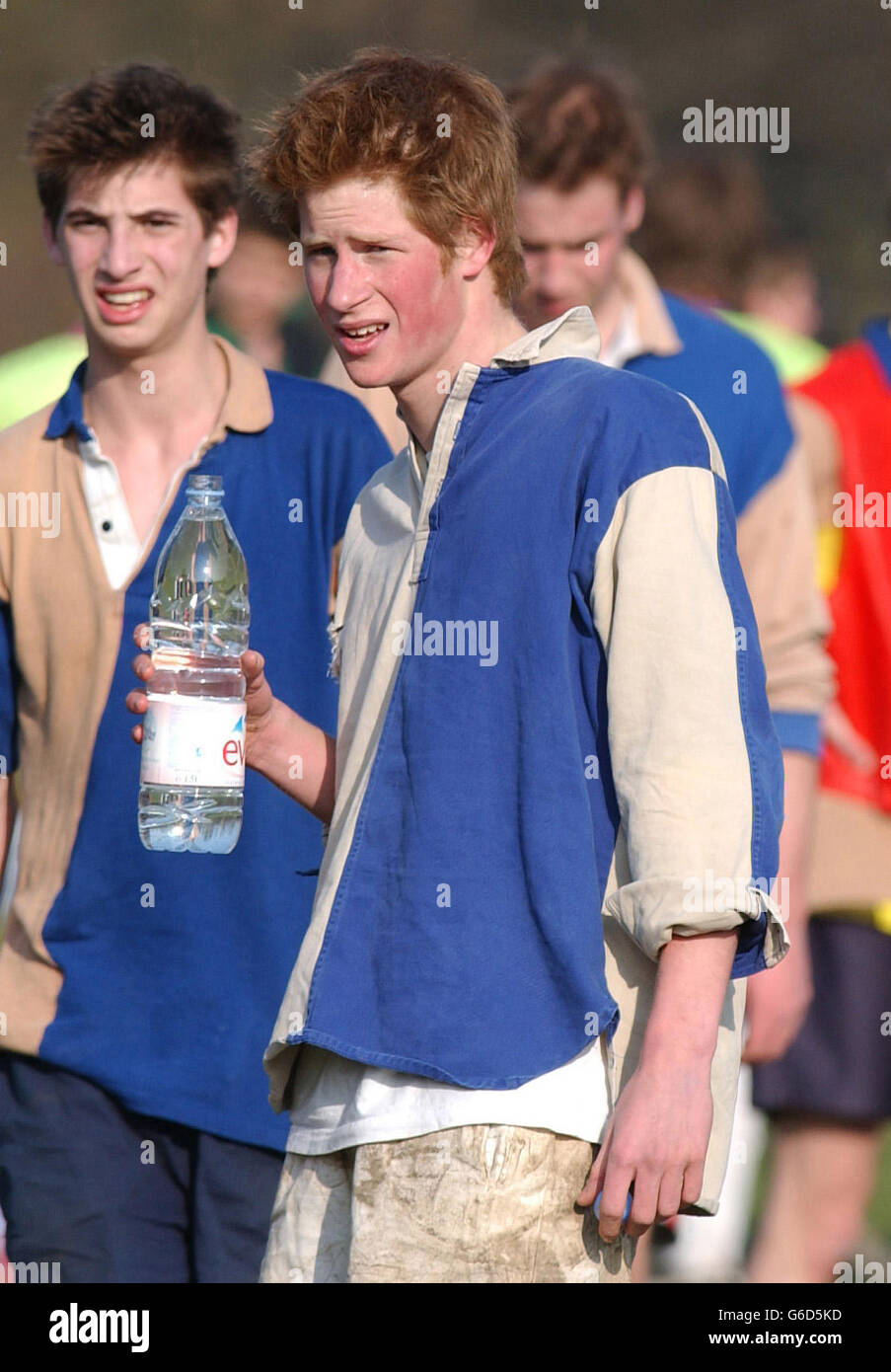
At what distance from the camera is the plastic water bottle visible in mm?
2646

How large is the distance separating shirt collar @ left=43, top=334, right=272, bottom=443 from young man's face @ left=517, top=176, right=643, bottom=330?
698 mm

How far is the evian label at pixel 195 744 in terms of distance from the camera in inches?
104

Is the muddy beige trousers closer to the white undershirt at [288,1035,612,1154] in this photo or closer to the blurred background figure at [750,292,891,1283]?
the white undershirt at [288,1035,612,1154]

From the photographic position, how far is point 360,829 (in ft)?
8.22

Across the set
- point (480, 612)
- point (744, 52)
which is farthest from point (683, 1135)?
point (744, 52)

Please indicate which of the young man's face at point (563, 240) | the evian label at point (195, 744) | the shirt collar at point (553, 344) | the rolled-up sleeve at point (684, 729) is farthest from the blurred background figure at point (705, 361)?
the rolled-up sleeve at point (684, 729)

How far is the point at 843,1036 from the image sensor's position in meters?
4.80

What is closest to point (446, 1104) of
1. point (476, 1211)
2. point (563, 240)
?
point (476, 1211)

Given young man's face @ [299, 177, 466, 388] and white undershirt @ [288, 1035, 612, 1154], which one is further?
young man's face @ [299, 177, 466, 388]

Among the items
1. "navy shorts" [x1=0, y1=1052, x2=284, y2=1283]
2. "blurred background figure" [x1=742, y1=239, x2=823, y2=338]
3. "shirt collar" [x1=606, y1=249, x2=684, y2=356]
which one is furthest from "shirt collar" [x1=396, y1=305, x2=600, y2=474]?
"blurred background figure" [x1=742, y1=239, x2=823, y2=338]

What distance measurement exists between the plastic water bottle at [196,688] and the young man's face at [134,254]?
0.37 m

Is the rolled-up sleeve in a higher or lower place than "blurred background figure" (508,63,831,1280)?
lower
